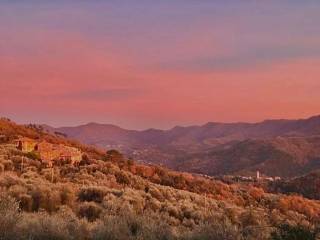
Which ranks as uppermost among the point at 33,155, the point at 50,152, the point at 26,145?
the point at 26,145

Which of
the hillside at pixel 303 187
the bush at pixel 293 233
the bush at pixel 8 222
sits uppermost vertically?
the bush at pixel 8 222

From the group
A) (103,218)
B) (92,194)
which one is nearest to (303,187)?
(92,194)

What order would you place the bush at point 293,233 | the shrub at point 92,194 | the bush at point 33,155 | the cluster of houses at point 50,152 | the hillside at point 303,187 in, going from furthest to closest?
1. the hillside at point 303,187
2. the cluster of houses at point 50,152
3. the bush at point 33,155
4. the shrub at point 92,194
5. the bush at point 293,233

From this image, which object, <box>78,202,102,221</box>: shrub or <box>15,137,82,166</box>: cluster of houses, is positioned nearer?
<box>78,202,102,221</box>: shrub

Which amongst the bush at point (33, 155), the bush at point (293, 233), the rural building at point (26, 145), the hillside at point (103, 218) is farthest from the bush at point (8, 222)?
the rural building at point (26, 145)

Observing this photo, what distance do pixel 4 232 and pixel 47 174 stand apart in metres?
21.7

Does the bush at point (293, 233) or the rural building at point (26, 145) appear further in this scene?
the rural building at point (26, 145)

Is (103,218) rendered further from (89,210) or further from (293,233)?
(293,233)

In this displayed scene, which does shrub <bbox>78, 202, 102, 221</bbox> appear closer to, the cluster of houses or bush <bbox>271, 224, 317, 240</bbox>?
bush <bbox>271, 224, 317, 240</bbox>

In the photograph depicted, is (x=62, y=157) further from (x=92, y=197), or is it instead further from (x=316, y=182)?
(x=316, y=182)

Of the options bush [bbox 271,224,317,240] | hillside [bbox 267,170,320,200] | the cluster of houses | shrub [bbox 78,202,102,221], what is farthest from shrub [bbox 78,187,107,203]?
hillside [bbox 267,170,320,200]

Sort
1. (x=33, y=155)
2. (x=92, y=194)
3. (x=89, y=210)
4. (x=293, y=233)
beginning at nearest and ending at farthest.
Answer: (x=293, y=233) → (x=89, y=210) → (x=92, y=194) → (x=33, y=155)

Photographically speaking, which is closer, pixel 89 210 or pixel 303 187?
pixel 89 210

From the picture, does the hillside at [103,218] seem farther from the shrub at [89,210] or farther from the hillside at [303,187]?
the hillside at [303,187]
